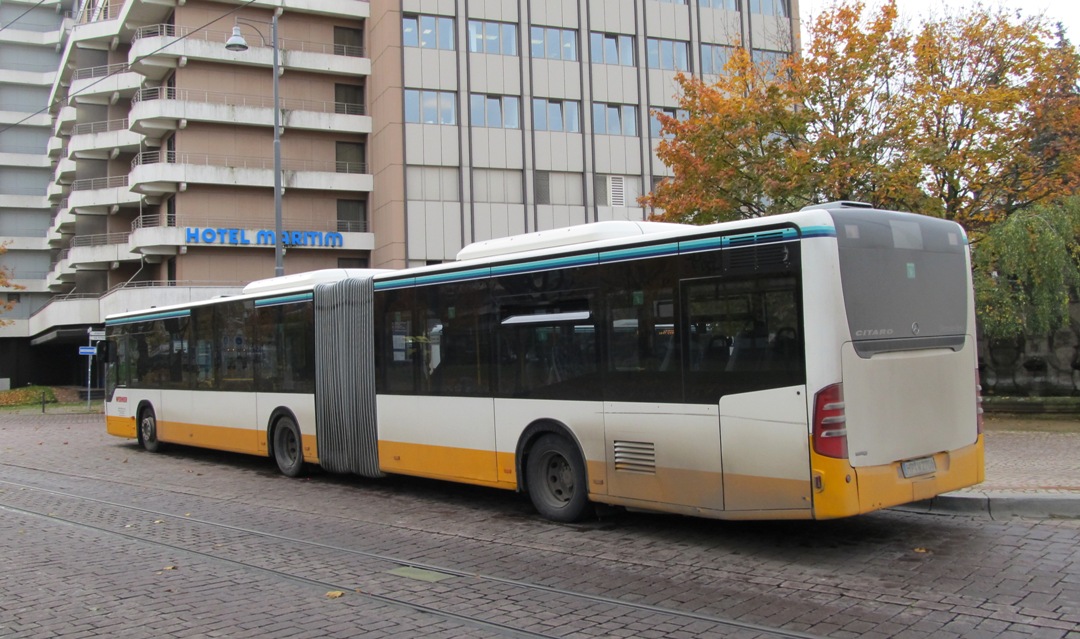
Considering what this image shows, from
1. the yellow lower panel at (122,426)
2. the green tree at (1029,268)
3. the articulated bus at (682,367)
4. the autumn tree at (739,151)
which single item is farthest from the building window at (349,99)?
the articulated bus at (682,367)

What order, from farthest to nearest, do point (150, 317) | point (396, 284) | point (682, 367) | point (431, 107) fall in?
point (431, 107) < point (150, 317) < point (396, 284) < point (682, 367)

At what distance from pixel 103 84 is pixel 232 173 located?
945cm

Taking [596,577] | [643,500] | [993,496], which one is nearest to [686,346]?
[643,500]

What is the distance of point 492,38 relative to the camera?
44.6m

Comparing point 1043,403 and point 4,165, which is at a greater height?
point 4,165

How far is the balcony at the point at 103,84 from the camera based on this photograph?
46.1m

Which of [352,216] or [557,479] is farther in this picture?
[352,216]

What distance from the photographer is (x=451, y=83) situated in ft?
144

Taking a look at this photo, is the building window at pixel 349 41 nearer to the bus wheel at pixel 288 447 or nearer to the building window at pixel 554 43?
the building window at pixel 554 43

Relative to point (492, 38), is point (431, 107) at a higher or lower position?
lower

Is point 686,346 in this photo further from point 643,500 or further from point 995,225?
point 995,225

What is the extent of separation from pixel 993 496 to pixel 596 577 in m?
4.57

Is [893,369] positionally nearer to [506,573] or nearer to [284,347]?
[506,573]

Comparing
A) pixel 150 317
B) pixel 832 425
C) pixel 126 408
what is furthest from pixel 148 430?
pixel 832 425
